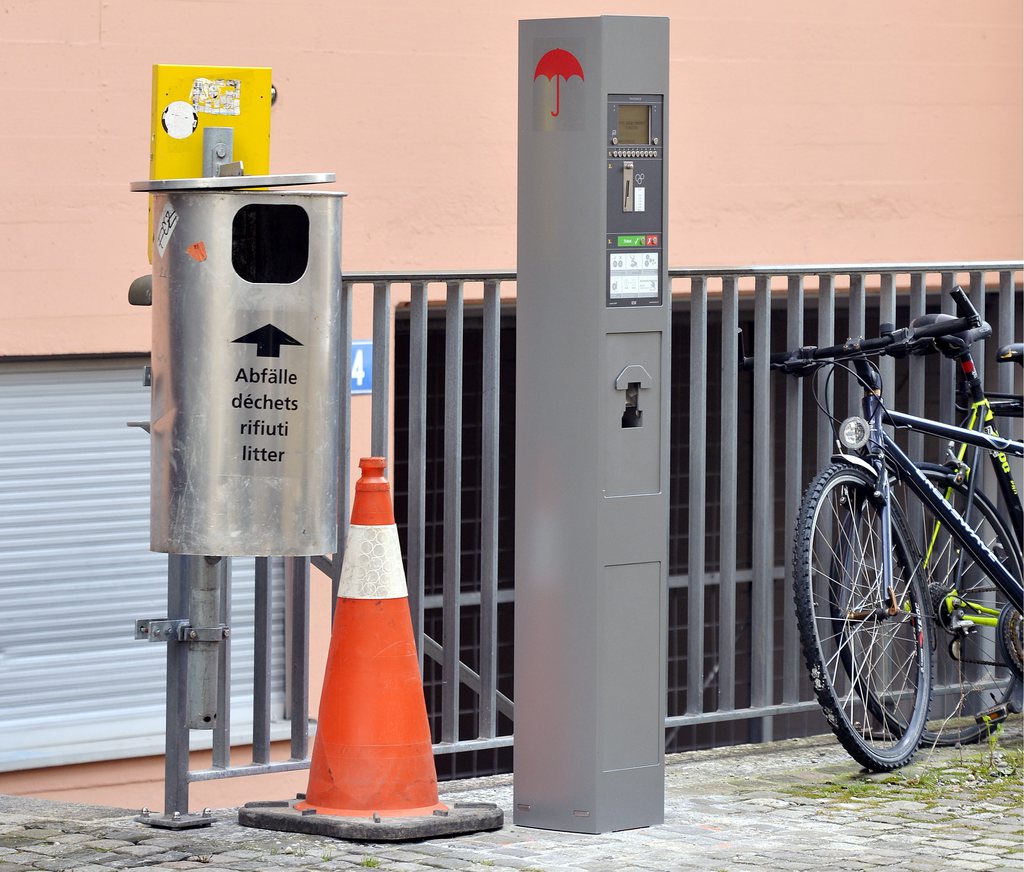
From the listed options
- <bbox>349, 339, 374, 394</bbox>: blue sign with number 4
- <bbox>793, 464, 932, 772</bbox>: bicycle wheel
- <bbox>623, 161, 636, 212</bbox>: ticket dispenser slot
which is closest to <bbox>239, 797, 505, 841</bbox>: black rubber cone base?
<bbox>793, 464, 932, 772</bbox>: bicycle wheel

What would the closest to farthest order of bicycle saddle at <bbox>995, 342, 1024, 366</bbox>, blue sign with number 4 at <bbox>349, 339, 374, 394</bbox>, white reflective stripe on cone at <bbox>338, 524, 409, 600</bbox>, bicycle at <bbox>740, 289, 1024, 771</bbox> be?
1. white reflective stripe on cone at <bbox>338, 524, 409, 600</bbox>
2. bicycle at <bbox>740, 289, 1024, 771</bbox>
3. bicycle saddle at <bbox>995, 342, 1024, 366</bbox>
4. blue sign with number 4 at <bbox>349, 339, 374, 394</bbox>

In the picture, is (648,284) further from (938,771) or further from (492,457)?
(938,771)

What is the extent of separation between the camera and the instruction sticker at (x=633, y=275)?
546cm

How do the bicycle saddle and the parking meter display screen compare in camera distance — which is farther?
the bicycle saddle

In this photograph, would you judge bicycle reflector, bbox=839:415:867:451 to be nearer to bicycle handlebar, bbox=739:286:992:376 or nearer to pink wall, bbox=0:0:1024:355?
bicycle handlebar, bbox=739:286:992:376

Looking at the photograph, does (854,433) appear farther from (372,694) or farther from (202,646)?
(202,646)

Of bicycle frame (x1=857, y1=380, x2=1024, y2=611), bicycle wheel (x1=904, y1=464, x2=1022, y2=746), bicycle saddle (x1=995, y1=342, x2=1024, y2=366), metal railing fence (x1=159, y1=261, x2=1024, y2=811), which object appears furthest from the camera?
bicycle saddle (x1=995, y1=342, x2=1024, y2=366)

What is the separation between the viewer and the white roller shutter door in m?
8.48

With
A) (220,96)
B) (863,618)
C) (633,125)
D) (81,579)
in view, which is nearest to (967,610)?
(863,618)

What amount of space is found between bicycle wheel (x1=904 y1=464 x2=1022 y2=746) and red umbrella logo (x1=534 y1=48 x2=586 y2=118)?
2243 millimetres

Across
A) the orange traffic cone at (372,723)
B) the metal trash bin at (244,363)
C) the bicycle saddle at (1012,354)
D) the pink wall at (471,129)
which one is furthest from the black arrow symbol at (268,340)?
the pink wall at (471,129)

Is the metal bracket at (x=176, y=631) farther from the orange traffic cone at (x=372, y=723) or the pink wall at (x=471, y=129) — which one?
the pink wall at (x=471, y=129)

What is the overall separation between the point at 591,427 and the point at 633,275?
46 cm

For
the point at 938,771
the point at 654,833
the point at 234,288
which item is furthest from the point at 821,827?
the point at 234,288
